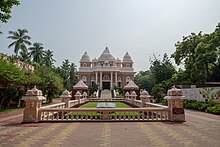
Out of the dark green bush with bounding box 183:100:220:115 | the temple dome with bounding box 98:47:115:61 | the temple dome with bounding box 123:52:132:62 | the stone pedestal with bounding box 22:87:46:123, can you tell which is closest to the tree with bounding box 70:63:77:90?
the temple dome with bounding box 98:47:115:61

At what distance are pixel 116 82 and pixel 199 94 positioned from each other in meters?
35.5

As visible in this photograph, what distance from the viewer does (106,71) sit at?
56812mm

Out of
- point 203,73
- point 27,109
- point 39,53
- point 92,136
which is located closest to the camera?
point 92,136

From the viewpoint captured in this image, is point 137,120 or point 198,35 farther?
point 198,35

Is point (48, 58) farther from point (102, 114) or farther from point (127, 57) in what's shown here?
point (102, 114)

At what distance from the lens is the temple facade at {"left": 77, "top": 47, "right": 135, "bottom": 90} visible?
5731 cm

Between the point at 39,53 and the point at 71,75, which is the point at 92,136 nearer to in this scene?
the point at 39,53

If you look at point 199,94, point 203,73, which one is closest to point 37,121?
point 199,94

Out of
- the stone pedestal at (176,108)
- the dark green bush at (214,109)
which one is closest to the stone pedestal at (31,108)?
the stone pedestal at (176,108)

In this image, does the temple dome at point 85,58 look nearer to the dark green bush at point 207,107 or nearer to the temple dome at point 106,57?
the temple dome at point 106,57

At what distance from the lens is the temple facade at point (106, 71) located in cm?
5731

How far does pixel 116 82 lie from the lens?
58.0 m

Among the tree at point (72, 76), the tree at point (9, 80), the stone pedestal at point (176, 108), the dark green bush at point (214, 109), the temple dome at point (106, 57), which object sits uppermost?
the temple dome at point (106, 57)

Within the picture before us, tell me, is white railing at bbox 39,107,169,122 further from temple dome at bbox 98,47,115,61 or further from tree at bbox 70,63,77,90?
tree at bbox 70,63,77,90
